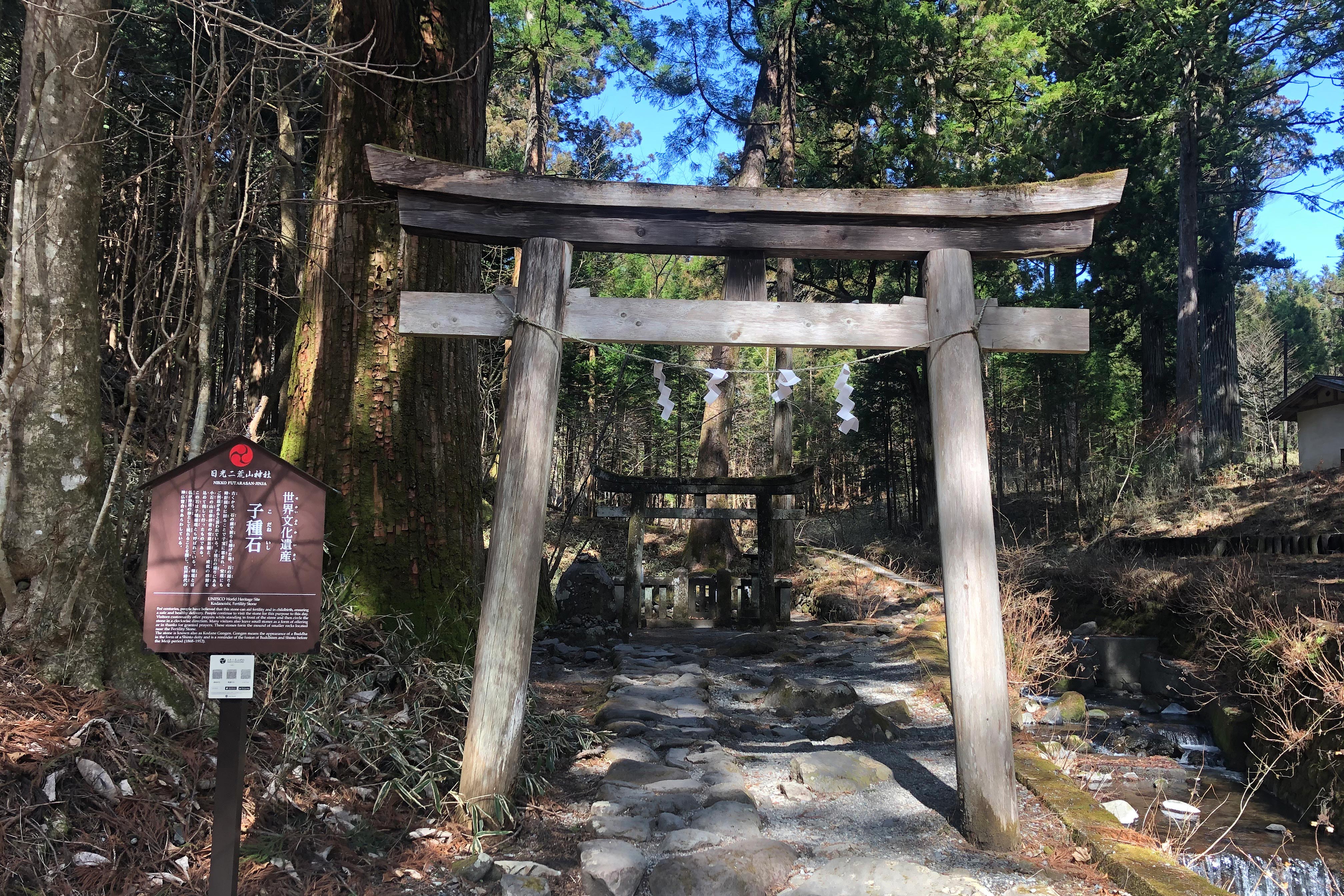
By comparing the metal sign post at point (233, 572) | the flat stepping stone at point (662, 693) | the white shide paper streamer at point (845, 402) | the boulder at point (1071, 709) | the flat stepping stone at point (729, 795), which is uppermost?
the white shide paper streamer at point (845, 402)

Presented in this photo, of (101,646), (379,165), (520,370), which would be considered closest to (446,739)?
(101,646)

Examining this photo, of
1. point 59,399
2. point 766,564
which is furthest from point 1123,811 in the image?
point 766,564

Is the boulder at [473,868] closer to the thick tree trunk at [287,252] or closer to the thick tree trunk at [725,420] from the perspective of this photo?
the thick tree trunk at [287,252]

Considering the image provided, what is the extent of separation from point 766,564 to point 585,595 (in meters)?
2.39

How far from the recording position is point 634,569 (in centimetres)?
1078

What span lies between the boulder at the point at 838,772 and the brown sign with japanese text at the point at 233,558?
3006 mm

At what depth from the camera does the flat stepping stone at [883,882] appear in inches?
134

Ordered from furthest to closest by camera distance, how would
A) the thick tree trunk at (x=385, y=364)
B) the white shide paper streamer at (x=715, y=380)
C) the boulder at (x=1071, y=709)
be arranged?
the boulder at (x=1071, y=709)
the thick tree trunk at (x=385, y=364)
the white shide paper streamer at (x=715, y=380)

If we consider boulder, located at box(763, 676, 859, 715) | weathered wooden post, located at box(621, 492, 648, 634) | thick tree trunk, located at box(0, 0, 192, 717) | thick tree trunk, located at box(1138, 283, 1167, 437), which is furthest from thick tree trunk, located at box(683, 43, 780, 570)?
thick tree trunk, located at box(1138, 283, 1167, 437)

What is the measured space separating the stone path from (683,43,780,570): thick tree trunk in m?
7.59

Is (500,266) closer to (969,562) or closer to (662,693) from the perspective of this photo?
(662,693)

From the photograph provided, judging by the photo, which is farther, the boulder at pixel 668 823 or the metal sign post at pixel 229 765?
the boulder at pixel 668 823

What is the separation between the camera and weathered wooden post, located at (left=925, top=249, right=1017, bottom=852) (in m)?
4.04

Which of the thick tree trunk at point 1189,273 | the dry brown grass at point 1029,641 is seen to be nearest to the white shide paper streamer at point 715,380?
the dry brown grass at point 1029,641
